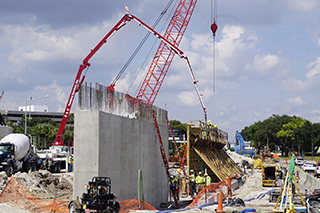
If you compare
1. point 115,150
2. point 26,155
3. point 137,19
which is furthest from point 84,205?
point 137,19

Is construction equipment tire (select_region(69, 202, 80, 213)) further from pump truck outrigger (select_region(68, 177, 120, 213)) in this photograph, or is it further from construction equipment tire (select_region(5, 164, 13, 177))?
construction equipment tire (select_region(5, 164, 13, 177))

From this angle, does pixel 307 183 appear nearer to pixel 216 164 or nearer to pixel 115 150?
pixel 216 164

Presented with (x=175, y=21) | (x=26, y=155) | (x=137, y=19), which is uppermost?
(x=175, y=21)

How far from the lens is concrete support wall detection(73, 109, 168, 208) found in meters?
18.0

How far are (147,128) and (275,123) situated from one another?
13913 centimetres

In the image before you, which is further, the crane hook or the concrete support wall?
the crane hook

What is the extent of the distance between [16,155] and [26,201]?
15.4 metres

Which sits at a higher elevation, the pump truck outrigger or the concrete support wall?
the concrete support wall

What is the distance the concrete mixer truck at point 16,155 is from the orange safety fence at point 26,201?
8.23 m

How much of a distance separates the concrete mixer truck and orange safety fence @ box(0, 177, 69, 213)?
8.23 meters

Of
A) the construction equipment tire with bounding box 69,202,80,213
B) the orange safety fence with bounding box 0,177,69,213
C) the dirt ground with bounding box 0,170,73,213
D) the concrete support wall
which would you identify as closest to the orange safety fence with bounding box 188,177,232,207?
the concrete support wall

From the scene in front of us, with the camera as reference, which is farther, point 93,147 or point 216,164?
point 216,164

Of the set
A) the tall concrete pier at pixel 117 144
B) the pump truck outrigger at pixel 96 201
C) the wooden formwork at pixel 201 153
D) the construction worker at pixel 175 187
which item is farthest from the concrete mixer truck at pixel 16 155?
the pump truck outrigger at pixel 96 201

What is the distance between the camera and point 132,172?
22000mm
